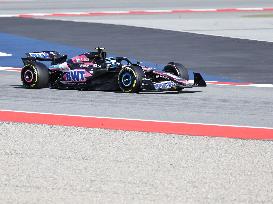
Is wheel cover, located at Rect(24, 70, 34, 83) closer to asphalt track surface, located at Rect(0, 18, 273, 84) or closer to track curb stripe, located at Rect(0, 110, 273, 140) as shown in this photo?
track curb stripe, located at Rect(0, 110, 273, 140)

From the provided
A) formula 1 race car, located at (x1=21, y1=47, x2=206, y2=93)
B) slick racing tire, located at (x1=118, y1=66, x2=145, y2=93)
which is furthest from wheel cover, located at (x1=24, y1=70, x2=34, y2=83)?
slick racing tire, located at (x1=118, y1=66, x2=145, y2=93)

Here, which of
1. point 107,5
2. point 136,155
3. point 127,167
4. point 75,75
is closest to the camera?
point 127,167

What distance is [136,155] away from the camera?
443 inches

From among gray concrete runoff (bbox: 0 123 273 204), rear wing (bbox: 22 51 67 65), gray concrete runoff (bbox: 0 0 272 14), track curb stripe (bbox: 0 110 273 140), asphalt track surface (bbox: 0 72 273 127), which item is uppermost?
gray concrete runoff (bbox: 0 0 272 14)

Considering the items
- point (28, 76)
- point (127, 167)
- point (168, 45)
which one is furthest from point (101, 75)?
point (168, 45)

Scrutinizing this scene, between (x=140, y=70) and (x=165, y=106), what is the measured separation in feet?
3.52

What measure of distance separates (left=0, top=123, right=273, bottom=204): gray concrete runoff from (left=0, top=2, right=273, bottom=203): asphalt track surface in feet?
0.03

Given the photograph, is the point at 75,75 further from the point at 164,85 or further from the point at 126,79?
the point at 164,85

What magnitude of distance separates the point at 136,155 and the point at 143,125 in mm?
2294

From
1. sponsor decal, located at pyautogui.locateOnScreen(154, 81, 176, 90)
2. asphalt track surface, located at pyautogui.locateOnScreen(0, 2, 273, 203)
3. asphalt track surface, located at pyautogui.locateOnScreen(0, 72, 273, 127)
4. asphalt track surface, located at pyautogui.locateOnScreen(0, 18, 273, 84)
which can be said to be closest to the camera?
asphalt track surface, located at pyautogui.locateOnScreen(0, 2, 273, 203)

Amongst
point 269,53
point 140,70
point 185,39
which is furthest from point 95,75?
point 185,39

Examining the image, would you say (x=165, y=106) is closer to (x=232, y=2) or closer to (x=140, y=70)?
(x=140, y=70)

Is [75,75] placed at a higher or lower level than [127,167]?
higher

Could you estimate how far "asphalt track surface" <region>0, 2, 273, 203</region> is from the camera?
9.34 metres
